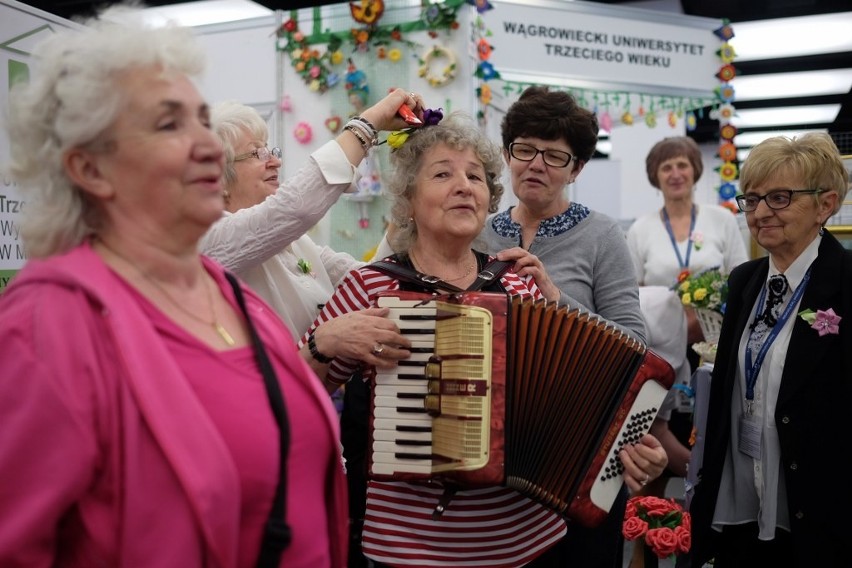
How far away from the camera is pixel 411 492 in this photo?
1.82 m

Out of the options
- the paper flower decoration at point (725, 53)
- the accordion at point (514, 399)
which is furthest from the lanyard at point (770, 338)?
the paper flower decoration at point (725, 53)

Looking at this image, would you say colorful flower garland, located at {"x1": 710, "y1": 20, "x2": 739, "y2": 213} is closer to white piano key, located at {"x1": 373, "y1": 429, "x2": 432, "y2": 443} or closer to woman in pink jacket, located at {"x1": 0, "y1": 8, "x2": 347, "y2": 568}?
white piano key, located at {"x1": 373, "y1": 429, "x2": 432, "y2": 443}

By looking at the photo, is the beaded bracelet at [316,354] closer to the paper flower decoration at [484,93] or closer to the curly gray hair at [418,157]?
the curly gray hair at [418,157]

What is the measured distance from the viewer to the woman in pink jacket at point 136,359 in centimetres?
100

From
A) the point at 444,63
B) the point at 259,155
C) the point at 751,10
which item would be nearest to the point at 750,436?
the point at 259,155

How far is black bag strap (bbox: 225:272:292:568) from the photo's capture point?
1.14 meters

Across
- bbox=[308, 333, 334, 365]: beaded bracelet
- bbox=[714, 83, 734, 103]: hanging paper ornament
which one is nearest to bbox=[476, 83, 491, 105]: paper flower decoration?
bbox=[714, 83, 734, 103]: hanging paper ornament

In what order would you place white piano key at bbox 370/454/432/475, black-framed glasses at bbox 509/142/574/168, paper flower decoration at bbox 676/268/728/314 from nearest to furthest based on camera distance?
white piano key at bbox 370/454/432/475 < black-framed glasses at bbox 509/142/574/168 < paper flower decoration at bbox 676/268/728/314

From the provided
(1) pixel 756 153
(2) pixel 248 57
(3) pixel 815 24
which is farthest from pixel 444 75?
(3) pixel 815 24

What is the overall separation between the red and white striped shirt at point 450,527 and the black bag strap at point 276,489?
2.16ft

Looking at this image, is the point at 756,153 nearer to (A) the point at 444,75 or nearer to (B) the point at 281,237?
(B) the point at 281,237

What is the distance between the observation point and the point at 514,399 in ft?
5.79

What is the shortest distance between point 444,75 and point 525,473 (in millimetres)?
3524

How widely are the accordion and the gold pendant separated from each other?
0.55 meters
